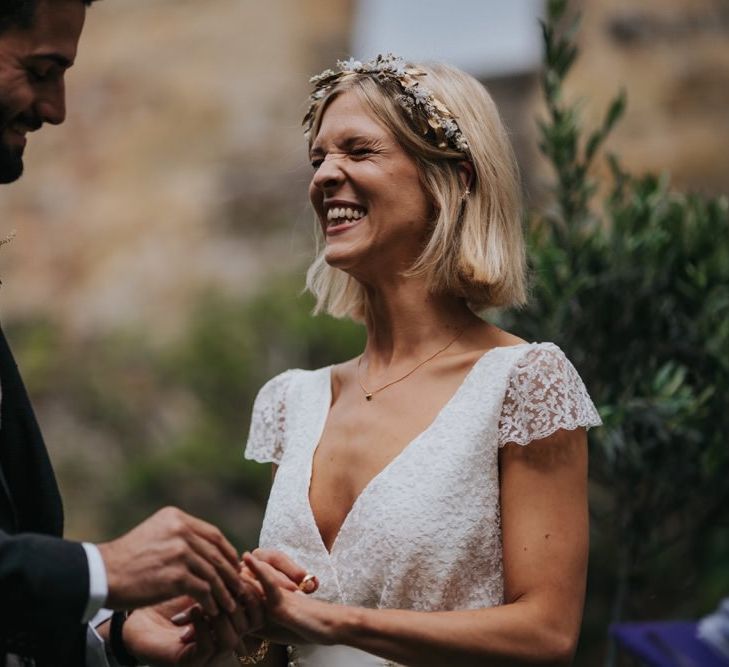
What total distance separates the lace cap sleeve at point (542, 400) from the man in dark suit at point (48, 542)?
0.74m

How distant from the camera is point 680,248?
4.24 meters

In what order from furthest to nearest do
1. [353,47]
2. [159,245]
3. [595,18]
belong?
[353,47], [159,245], [595,18]

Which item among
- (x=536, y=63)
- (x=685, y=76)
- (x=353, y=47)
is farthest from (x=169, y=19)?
(x=685, y=76)

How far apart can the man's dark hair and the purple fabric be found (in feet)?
7.48

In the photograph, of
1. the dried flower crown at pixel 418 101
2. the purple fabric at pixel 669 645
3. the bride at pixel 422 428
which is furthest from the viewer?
the purple fabric at pixel 669 645

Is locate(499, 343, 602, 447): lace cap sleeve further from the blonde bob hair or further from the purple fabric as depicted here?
the purple fabric

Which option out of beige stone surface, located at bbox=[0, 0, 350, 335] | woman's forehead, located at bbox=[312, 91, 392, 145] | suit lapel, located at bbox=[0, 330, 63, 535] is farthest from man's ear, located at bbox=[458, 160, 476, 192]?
beige stone surface, located at bbox=[0, 0, 350, 335]

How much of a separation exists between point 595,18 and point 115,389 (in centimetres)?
554

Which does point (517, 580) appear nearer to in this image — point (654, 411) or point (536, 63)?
point (654, 411)

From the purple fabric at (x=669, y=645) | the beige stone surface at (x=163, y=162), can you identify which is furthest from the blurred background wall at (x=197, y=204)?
the purple fabric at (x=669, y=645)

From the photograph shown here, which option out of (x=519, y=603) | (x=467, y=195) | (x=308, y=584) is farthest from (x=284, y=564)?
(x=467, y=195)

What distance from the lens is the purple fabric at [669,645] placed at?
302 cm

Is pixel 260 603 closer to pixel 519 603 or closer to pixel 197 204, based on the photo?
pixel 519 603

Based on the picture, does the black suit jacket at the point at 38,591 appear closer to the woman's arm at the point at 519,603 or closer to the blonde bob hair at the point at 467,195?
the woman's arm at the point at 519,603
